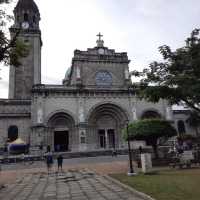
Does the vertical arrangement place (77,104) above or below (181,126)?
above

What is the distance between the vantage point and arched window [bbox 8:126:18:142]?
36.6 m

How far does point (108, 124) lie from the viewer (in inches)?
1505

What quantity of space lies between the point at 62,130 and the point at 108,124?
7.10m

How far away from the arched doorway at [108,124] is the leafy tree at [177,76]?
20.3 metres

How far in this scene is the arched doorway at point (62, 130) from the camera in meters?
35.3

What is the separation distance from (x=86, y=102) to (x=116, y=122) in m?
5.65

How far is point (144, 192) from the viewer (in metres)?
8.50

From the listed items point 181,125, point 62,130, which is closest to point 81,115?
point 62,130

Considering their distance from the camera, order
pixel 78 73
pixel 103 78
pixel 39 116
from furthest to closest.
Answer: pixel 103 78 → pixel 78 73 → pixel 39 116

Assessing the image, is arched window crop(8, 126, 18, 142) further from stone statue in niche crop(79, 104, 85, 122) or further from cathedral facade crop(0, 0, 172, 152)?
stone statue in niche crop(79, 104, 85, 122)

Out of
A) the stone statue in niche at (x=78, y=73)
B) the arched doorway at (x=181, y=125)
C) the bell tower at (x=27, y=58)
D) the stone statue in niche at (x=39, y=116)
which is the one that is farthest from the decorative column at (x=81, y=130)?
the arched doorway at (x=181, y=125)

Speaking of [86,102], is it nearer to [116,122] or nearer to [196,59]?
[116,122]

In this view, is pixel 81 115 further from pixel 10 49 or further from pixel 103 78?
pixel 10 49

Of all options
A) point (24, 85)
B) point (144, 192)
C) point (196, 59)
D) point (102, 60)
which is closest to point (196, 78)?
point (196, 59)
